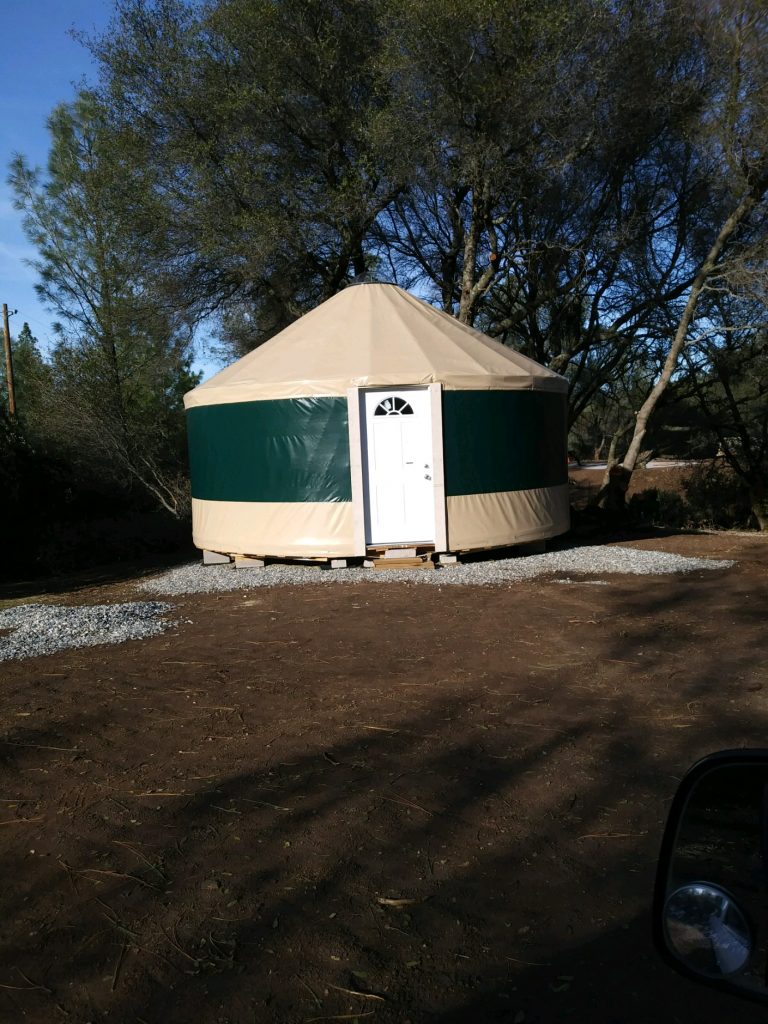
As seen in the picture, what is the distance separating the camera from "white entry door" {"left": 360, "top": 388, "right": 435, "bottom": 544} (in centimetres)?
885

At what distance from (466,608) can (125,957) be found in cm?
469

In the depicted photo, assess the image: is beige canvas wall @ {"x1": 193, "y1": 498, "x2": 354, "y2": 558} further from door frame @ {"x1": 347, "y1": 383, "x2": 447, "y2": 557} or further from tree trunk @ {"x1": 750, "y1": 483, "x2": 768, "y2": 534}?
tree trunk @ {"x1": 750, "y1": 483, "x2": 768, "y2": 534}

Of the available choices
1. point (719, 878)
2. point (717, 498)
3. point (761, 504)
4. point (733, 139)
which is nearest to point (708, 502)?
point (717, 498)

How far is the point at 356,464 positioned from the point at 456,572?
1628 millimetres

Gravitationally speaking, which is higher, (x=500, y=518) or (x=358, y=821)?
(x=500, y=518)

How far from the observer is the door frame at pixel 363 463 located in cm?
875

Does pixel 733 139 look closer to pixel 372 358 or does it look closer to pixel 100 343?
pixel 372 358

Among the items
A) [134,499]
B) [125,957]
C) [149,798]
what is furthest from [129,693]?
[134,499]

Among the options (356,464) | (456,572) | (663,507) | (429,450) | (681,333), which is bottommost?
(663,507)

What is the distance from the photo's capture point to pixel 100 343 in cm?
1556

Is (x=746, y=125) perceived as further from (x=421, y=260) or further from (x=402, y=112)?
(x=421, y=260)

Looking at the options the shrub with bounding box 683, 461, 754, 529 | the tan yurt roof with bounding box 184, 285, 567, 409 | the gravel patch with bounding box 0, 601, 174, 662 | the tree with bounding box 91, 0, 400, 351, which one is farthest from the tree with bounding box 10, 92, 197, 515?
the shrub with bounding box 683, 461, 754, 529

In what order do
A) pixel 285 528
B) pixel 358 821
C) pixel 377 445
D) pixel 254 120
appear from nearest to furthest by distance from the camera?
pixel 358 821 → pixel 377 445 → pixel 285 528 → pixel 254 120

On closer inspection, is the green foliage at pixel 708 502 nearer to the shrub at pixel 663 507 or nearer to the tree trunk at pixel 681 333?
the shrub at pixel 663 507
